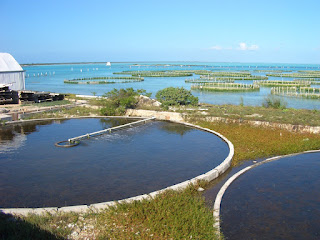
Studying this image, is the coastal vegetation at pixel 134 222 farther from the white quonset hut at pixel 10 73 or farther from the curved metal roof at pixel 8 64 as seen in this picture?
the curved metal roof at pixel 8 64

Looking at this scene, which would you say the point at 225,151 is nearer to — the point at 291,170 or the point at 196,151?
the point at 196,151

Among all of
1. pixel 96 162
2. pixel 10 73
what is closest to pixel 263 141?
pixel 96 162

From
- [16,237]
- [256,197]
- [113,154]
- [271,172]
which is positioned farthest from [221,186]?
[16,237]

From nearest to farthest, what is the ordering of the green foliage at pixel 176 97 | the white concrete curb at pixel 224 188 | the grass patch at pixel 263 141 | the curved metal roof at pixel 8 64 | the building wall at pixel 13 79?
the white concrete curb at pixel 224 188 → the grass patch at pixel 263 141 → the green foliage at pixel 176 97 → the building wall at pixel 13 79 → the curved metal roof at pixel 8 64

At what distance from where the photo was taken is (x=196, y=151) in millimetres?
14039

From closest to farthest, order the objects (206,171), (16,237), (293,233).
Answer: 1. (16,237)
2. (293,233)
3. (206,171)

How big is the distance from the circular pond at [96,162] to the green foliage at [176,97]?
7.54 metres

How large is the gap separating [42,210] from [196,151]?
808cm

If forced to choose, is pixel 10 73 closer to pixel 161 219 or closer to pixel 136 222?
pixel 136 222

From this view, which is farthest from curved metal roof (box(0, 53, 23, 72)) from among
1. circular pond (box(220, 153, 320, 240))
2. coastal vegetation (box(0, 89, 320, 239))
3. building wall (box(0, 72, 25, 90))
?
circular pond (box(220, 153, 320, 240))

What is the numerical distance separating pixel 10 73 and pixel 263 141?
30.6m

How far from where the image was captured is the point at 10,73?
A: 3400cm

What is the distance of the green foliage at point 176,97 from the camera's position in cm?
2644

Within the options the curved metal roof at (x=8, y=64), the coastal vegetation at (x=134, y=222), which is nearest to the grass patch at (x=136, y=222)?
the coastal vegetation at (x=134, y=222)
